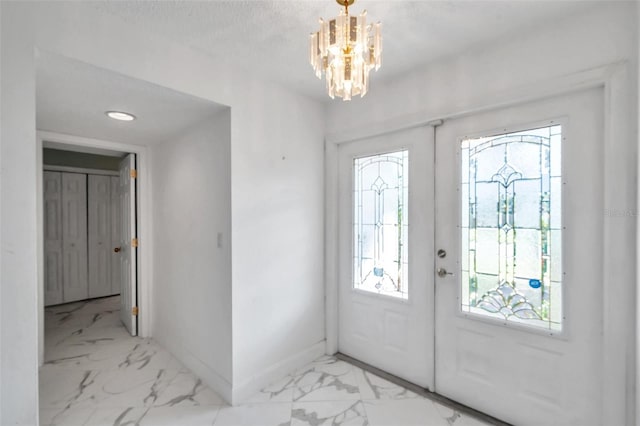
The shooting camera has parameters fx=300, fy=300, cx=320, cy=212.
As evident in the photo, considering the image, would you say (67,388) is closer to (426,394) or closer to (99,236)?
(426,394)

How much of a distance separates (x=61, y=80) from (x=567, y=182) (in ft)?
9.88

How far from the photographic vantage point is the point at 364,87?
1.31 meters

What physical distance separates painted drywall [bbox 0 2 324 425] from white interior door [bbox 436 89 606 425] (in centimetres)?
116

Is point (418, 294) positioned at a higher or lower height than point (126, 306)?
higher

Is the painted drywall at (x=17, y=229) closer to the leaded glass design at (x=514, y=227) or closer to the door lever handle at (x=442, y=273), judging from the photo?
the door lever handle at (x=442, y=273)

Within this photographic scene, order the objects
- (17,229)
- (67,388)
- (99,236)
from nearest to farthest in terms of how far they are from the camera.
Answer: (17,229) < (67,388) < (99,236)

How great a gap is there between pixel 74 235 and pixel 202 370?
3.77 metres

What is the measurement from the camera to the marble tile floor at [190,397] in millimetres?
1997

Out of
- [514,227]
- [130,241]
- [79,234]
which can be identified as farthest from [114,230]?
[514,227]

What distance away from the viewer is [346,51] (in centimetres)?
123

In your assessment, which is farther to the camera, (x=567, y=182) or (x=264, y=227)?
(x=264, y=227)

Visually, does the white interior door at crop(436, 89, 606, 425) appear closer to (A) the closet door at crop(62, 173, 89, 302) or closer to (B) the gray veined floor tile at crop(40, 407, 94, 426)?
(B) the gray veined floor tile at crop(40, 407, 94, 426)

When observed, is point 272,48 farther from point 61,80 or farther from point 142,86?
point 61,80

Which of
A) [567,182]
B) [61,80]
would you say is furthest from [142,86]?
[567,182]
